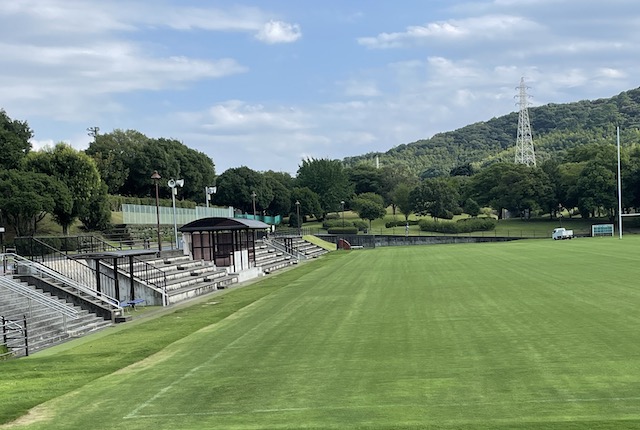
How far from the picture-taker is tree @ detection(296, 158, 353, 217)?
105 m

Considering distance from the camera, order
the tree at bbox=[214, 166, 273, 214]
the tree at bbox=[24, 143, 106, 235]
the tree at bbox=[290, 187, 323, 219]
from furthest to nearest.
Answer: the tree at bbox=[290, 187, 323, 219], the tree at bbox=[214, 166, 273, 214], the tree at bbox=[24, 143, 106, 235]

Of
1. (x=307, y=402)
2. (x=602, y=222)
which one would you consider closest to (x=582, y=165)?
(x=602, y=222)

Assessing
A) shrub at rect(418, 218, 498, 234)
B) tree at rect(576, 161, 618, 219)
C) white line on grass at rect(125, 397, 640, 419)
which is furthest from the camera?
shrub at rect(418, 218, 498, 234)

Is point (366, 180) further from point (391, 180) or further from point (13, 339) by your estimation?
point (13, 339)

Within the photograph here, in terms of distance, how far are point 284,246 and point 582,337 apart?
45.2 meters

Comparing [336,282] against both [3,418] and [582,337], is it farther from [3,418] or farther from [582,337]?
[3,418]

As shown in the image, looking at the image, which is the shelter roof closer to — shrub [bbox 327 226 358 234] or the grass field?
the grass field

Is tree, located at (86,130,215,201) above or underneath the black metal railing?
above

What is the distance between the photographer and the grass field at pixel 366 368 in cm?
715

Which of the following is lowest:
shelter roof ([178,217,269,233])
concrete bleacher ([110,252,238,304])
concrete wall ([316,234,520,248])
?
concrete wall ([316,234,520,248])

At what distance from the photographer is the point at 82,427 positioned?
755 cm

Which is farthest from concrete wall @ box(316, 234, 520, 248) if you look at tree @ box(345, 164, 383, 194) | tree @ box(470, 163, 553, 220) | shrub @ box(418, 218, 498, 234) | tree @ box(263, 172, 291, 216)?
tree @ box(345, 164, 383, 194)

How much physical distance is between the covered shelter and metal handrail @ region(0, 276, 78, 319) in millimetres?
14961

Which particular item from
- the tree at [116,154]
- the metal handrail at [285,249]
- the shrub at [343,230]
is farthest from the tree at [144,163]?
the metal handrail at [285,249]
